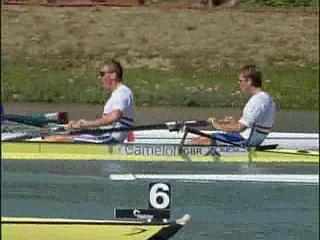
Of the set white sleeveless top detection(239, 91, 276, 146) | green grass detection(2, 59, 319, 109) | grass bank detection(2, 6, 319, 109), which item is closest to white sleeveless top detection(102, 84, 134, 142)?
white sleeveless top detection(239, 91, 276, 146)

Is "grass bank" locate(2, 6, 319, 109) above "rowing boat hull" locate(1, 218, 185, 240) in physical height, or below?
above

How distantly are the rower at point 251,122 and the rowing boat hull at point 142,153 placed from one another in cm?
10

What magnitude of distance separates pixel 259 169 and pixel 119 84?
131 centimetres

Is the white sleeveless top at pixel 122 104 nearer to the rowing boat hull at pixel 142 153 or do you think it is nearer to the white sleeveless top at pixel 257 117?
the rowing boat hull at pixel 142 153

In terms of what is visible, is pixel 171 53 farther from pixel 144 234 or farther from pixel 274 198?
pixel 144 234

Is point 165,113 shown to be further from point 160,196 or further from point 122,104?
point 160,196

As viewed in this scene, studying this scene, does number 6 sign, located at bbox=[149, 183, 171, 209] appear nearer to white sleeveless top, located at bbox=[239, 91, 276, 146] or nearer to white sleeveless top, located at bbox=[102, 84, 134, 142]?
white sleeveless top, located at bbox=[239, 91, 276, 146]

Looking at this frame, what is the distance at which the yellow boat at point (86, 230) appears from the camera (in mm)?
5246

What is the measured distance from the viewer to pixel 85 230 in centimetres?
527

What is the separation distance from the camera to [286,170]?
784 cm

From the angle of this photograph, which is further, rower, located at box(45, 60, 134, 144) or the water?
the water

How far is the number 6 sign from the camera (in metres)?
5.33

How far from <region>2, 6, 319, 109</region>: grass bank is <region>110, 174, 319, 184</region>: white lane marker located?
2.45 metres

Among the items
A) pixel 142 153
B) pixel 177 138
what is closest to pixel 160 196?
pixel 142 153
